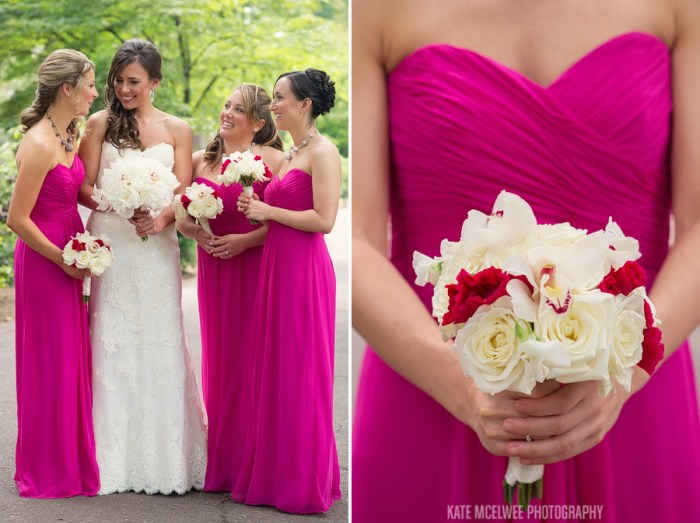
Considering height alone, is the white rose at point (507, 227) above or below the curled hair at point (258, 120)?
below

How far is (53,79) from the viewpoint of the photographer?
2.92 metres

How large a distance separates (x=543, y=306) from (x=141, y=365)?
2.10 meters

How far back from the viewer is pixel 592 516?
6.09 ft

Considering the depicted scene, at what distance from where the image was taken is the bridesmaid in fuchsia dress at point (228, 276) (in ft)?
10.2

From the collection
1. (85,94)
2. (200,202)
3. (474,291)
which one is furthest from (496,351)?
(85,94)

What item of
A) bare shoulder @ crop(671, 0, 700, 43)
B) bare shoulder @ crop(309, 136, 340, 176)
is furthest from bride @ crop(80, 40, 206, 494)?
bare shoulder @ crop(671, 0, 700, 43)

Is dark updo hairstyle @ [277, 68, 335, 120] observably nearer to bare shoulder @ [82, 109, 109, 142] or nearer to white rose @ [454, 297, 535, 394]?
bare shoulder @ [82, 109, 109, 142]

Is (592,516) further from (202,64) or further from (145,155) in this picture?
(202,64)

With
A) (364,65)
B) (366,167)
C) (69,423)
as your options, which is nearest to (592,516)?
(366,167)

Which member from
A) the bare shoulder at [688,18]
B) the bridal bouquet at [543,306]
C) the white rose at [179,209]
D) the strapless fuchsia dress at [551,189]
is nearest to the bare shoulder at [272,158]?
the white rose at [179,209]

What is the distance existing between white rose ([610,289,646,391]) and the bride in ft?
6.58

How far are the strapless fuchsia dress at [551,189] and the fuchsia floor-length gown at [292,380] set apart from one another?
111 cm

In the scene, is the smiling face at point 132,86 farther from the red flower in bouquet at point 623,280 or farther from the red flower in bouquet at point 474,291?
the red flower in bouquet at point 623,280

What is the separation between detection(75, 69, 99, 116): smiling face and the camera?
9.58 ft
